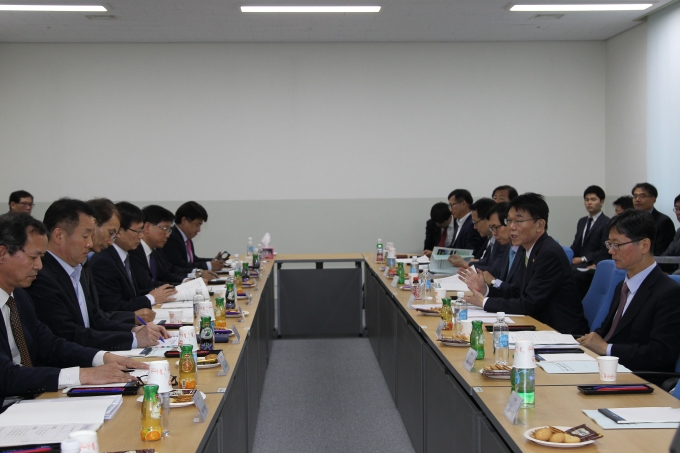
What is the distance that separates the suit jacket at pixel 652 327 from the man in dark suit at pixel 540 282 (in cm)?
76

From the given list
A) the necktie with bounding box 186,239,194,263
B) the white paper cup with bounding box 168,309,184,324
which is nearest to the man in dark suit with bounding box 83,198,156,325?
the white paper cup with bounding box 168,309,184,324

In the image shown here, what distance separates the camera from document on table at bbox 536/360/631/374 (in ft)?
8.63

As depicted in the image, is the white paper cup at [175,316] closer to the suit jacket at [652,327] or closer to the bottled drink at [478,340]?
the bottled drink at [478,340]

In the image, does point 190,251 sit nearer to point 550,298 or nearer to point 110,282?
point 110,282

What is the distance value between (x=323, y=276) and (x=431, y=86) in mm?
3352

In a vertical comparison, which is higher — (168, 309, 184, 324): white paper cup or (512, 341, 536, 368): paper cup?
(512, 341, 536, 368): paper cup

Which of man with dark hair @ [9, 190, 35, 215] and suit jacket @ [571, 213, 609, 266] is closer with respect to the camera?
suit jacket @ [571, 213, 609, 266]

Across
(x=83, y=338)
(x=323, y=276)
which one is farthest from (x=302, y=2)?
(x=83, y=338)

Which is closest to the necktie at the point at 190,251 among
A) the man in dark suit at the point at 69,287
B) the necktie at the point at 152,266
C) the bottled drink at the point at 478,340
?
the necktie at the point at 152,266

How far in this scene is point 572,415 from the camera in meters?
2.13

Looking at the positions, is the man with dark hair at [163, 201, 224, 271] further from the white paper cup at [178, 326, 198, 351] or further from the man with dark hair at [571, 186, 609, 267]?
the white paper cup at [178, 326, 198, 351]

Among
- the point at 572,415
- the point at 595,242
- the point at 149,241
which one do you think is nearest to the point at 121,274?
the point at 149,241

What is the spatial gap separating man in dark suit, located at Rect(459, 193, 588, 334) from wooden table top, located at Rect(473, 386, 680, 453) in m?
1.52

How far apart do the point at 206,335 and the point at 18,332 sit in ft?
2.35
